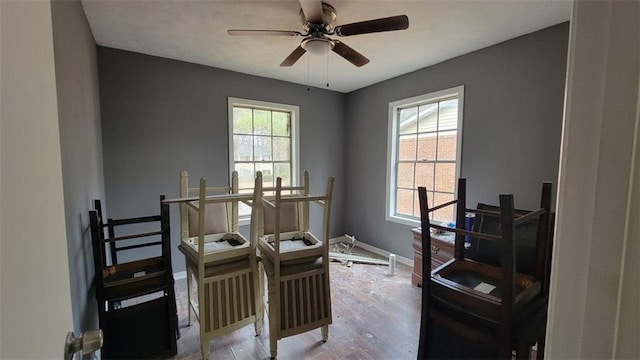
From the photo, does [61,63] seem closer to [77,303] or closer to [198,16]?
[198,16]

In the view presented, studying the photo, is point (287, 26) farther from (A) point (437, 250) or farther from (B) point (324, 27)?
(A) point (437, 250)

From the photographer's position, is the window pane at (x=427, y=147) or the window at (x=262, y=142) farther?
the window at (x=262, y=142)

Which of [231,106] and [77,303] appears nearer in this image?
[77,303]

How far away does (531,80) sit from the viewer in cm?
239

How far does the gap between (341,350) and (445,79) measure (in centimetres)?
287

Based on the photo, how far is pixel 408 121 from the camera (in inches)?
142

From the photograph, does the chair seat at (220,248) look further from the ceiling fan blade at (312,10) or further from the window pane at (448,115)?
the window pane at (448,115)

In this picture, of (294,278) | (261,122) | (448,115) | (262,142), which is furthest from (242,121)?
(448,115)

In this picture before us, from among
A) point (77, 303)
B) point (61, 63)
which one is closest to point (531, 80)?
point (61, 63)

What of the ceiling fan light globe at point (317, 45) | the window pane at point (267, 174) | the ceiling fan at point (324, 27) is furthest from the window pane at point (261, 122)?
the ceiling fan light globe at point (317, 45)

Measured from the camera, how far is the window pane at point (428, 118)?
328cm

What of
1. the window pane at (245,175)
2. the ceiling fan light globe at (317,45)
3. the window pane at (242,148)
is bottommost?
the window pane at (245,175)

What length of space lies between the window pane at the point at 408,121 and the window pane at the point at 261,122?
179cm

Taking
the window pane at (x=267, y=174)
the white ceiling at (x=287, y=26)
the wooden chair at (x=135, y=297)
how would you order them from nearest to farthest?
the wooden chair at (x=135, y=297), the white ceiling at (x=287, y=26), the window pane at (x=267, y=174)
